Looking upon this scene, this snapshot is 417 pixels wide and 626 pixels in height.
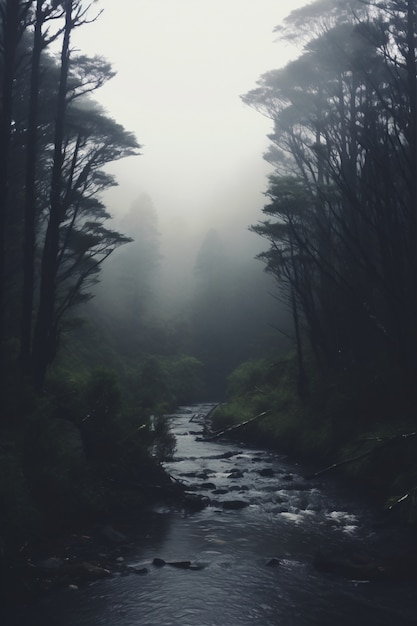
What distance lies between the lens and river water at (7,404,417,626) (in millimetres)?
5543

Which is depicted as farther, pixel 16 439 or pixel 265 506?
pixel 265 506

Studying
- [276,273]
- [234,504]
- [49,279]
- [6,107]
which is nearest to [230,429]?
[276,273]

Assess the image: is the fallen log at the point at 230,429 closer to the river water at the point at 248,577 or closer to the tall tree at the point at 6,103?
the river water at the point at 248,577

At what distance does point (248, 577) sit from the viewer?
262 inches

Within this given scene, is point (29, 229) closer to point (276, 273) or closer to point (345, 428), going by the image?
point (345, 428)

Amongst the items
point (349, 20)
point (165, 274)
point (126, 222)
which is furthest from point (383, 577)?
point (165, 274)

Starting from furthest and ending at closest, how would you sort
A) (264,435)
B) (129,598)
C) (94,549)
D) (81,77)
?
(264,435) → (81,77) → (94,549) → (129,598)

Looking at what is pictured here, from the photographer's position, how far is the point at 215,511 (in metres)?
9.77

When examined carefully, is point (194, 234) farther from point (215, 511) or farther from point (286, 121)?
point (215, 511)

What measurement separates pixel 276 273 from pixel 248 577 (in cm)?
1491

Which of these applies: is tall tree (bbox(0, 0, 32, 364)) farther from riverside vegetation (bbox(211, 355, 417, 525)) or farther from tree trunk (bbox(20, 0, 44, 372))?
riverside vegetation (bbox(211, 355, 417, 525))

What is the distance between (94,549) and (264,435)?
37.9ft

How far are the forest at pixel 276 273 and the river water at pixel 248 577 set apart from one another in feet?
3.25

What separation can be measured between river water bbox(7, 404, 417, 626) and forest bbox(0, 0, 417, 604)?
990mm
